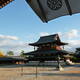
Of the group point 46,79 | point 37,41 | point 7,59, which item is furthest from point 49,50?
point 46,79

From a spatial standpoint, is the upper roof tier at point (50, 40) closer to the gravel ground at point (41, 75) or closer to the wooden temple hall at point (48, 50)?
the wooden temple hall at point (48, 50)

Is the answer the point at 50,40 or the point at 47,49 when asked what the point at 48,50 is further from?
the point at 50,40

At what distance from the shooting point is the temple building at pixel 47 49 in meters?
41.1

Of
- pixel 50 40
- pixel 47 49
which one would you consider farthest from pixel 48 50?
pixel 50 40

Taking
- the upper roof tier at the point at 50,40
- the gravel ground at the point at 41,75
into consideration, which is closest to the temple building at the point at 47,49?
the upper roof tier at the point at 50,40

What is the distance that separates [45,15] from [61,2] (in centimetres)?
43

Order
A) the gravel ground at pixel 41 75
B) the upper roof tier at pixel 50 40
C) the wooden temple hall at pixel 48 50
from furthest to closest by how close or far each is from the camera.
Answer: the upper roof tier at pixel 50 40, the wooden temple hall at pixel 48 50, the gravel ground at pixel 41 75

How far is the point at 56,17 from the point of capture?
2506 millimetres

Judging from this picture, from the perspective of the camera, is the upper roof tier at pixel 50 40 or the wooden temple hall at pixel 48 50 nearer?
the wooden temple hall at pixel 48 50

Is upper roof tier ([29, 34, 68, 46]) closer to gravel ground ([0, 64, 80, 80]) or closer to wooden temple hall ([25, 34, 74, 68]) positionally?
wooden temple hall ([25, 34, 74, 68])

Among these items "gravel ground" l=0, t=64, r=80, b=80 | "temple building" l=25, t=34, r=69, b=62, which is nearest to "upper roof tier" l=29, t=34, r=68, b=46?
"temple building" l=25, t=34, r=69, b=62

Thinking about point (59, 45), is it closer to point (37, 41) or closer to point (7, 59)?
point (37, 41)

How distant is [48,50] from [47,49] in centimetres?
55

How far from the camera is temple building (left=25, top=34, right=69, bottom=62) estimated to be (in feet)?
135
